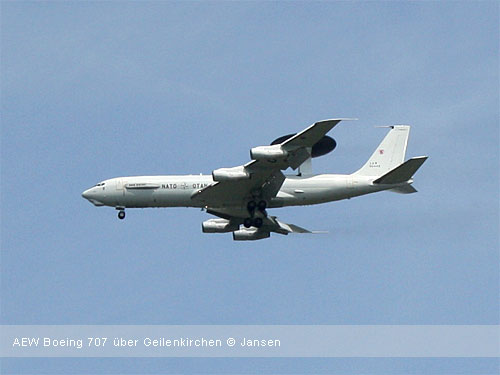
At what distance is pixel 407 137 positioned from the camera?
68.4 metres

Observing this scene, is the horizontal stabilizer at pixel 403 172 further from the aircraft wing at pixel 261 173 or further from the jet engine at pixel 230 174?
the jet engine at pixel 230 174

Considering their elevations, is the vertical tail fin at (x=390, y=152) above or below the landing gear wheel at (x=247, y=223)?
above

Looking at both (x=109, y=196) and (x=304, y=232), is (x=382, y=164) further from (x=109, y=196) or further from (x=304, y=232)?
(x=109, y=196)

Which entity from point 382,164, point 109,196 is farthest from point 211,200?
point 382,164

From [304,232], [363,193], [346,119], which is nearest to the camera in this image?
Result: [346,119]

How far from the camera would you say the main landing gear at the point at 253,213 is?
210 ft

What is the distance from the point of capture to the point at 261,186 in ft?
207

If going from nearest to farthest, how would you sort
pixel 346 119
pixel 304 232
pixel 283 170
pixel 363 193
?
pixel 346 119 → pixel 283 170 → pixel 363 193 → pixel 304 232

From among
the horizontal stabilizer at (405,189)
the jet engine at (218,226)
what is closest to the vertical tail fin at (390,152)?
the horizontal stabilizer at (405,189)

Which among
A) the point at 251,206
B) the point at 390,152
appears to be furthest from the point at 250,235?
the point at 390,152

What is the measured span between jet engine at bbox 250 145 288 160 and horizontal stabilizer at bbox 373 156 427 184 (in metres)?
7.57

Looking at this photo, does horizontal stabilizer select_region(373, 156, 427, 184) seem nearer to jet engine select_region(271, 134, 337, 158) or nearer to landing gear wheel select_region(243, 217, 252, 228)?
jet engine select_region(271, 134, 337, 158)

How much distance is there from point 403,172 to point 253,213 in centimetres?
959

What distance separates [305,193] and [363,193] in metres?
3.60
